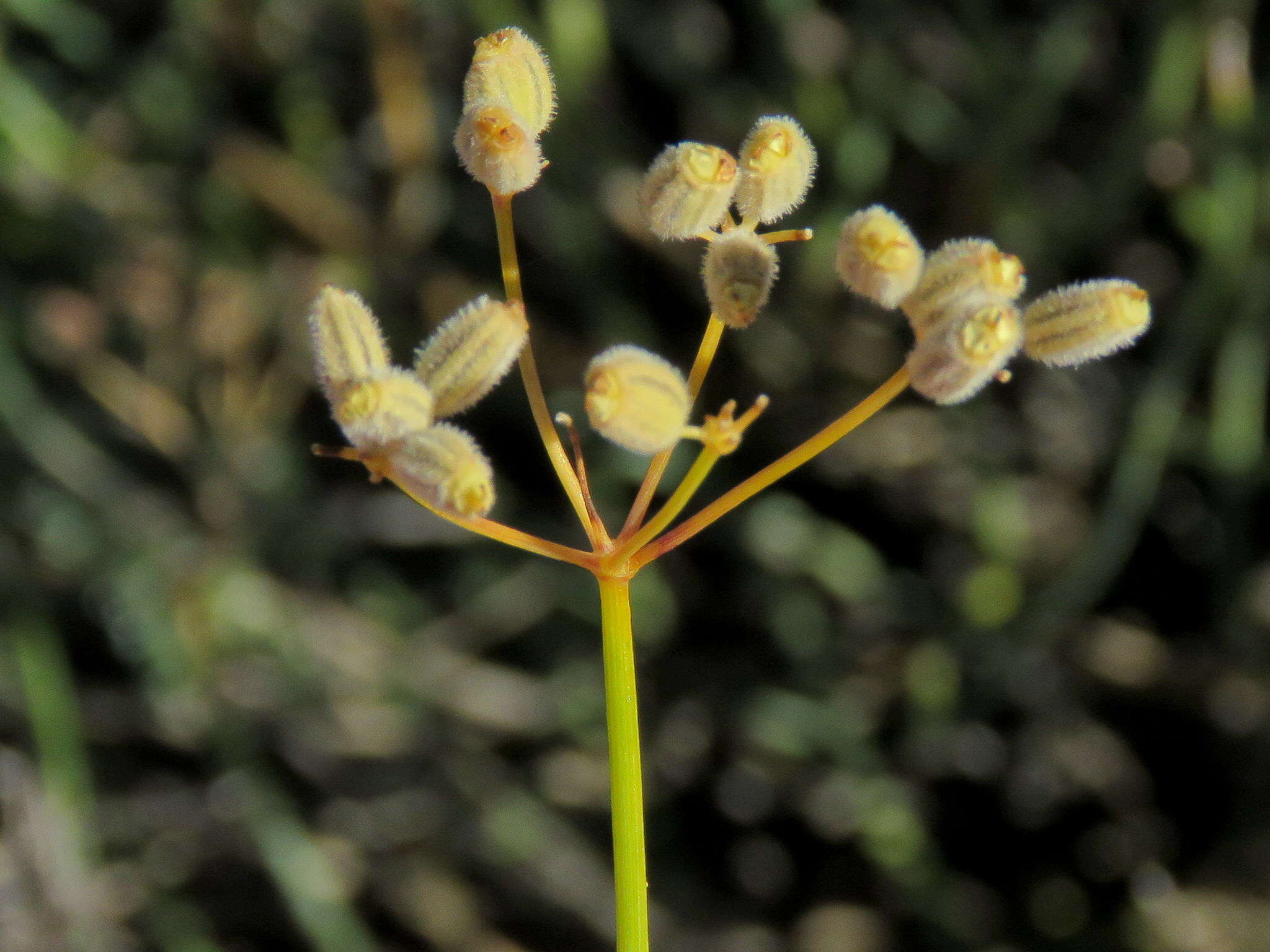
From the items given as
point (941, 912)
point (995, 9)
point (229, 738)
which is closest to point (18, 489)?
point (229, 738)

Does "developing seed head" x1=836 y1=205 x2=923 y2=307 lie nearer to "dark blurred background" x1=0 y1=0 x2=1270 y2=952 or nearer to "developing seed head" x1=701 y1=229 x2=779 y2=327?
"developing seed head" x1=701 y1=229 x2=779 y2=327

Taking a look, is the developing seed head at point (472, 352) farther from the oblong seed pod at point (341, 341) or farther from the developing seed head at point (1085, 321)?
the developing seed head at point (1085, 321)

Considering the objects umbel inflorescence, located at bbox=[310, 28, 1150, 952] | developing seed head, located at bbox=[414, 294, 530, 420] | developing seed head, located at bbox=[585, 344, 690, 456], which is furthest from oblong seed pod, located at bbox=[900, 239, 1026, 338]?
developing seed head, located at bbox=[414, 294, 530, 420]

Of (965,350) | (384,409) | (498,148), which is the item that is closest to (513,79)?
(498,148)

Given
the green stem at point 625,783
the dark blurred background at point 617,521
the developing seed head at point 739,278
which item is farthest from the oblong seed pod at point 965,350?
the dark blurred background at point 617,521

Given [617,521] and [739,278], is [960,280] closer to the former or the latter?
[739,278]

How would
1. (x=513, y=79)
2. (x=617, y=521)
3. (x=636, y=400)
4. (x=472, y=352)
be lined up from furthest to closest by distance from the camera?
(x=617, y=521)
(x=513, y=79)
(x=472, y=352)
(x=636, y=400)
